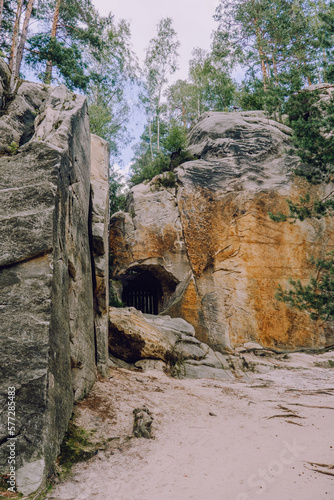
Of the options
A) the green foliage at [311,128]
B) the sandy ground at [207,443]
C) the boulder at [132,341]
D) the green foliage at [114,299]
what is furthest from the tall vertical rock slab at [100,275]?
the green foliage at [311,128]

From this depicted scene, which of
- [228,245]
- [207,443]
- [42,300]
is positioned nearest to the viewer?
[42,300]

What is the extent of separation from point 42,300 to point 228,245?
335 inches

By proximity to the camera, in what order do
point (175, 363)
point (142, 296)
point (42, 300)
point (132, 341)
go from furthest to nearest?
1. point (142, 296)
2. point (175, 363)
3. point (132, 341)
4. point (42, 300)

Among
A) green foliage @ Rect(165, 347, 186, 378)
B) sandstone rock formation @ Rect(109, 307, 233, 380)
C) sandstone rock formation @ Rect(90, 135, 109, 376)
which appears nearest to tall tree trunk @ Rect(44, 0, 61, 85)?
sandstone rock formation @ Rect(90, 135, 109, 376)

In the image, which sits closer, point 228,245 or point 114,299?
point 114,299

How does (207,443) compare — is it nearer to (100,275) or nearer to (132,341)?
(132,341)

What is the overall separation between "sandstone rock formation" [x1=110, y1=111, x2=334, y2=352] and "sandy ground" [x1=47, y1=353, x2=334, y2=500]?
11.7 feet

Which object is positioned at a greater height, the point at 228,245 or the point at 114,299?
the point at 228,245

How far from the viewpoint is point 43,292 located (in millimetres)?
4105

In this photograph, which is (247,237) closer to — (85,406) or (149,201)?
(149,201)

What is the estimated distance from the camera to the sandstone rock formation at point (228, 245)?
432 inches

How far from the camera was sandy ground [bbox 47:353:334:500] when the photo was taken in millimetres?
3371

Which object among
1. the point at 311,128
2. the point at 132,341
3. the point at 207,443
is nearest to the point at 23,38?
the point at 311,128

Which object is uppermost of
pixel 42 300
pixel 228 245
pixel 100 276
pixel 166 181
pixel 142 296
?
pixel 166 181
